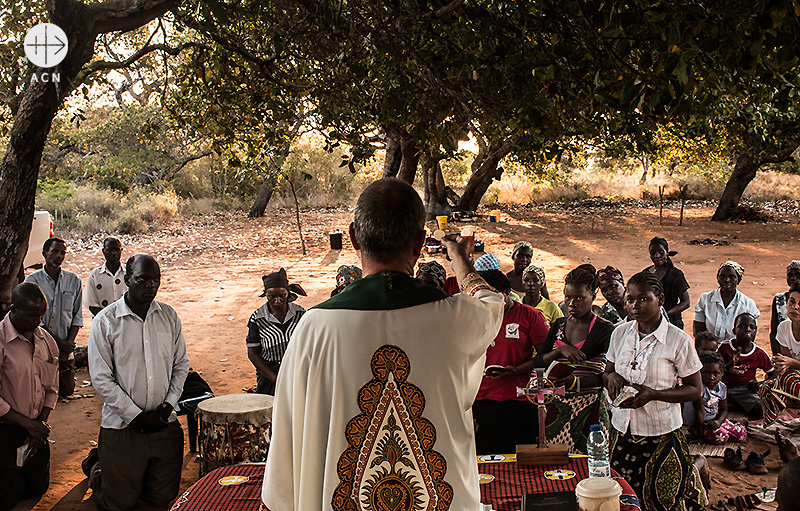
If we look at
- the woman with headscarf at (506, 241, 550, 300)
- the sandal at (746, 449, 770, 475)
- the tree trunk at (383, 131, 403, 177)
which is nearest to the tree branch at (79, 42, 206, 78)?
the woman with headscarf at (506, 241, 550, 300)

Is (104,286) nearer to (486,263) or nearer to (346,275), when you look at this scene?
(346,275)

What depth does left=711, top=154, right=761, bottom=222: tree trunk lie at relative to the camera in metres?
23.8

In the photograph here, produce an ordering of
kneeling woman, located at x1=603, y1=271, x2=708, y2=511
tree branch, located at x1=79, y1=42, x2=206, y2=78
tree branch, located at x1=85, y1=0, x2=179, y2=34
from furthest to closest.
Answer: tree branch, located at x1=79, y1=42, x2=206, y2=78 → tree branch, located at x1=85, y1=0, x2=179, y2=34 → kneeling woman, located at x1=603, y1=271, x2=708, y2=511

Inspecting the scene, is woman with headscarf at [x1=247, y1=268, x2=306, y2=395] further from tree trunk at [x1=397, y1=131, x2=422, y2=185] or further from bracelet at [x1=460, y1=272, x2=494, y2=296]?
tree trunk at [x1=397, y1=131, x2=422, y2=185]

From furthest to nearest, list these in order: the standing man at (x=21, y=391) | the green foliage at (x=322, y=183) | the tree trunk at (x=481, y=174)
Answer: the green foliage at (x=322, y=183) → the tree trunk at (x=481, y=174) → the standing man at (x=21, y=391)

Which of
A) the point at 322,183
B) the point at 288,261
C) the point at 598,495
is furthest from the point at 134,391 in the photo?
the point at 322,183

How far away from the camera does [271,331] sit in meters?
6.22

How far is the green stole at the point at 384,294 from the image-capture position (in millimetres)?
2375

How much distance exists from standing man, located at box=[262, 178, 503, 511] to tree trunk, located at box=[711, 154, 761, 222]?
78.6 ft

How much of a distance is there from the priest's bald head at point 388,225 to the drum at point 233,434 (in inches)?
121

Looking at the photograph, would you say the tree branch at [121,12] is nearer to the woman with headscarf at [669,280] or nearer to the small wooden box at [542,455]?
the small wooden box at [542,455]

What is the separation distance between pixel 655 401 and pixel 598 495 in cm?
163

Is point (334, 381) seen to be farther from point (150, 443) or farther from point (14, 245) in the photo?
point (14, 245)

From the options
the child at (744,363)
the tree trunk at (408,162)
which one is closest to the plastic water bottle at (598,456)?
the child at (744,363)
